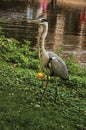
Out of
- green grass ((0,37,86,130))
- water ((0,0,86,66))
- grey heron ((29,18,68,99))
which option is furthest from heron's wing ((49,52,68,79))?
water ((0,0,86,66))

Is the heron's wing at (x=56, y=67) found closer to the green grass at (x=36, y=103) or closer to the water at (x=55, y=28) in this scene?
the green grass at (x=36, y=103)

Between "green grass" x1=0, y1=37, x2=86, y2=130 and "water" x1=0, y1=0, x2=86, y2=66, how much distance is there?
5.51 meters

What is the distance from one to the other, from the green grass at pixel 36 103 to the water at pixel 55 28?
551cm

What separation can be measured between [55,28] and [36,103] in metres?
19.0

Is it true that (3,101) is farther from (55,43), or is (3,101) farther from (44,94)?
(55,43)

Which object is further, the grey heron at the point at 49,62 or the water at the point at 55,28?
the water at the point at 55,28

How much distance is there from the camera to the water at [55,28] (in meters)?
21.6

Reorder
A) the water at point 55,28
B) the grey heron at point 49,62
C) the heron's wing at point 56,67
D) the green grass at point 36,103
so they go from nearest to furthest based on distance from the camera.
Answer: the green grass at point 36,103 < the grey heron at point 49,62 < the heron's wing at point 56,67 < the water at point 55,28

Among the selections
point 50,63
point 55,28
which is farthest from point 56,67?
point 55,28

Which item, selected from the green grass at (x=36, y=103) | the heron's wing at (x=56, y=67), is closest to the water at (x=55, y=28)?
the green grass at (x=36, y=103)

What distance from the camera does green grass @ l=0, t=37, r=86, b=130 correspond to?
7926 millimetres

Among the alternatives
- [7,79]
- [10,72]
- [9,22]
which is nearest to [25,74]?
[10,72]

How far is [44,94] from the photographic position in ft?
33.0

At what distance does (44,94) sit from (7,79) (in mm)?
1246
